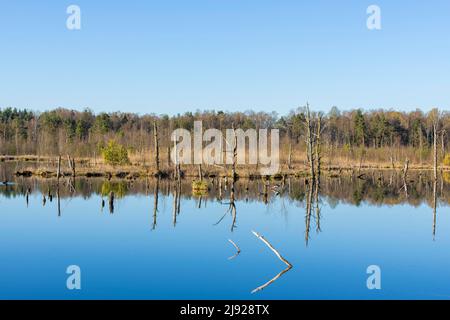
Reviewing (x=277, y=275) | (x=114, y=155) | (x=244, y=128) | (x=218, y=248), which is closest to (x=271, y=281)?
(x=277, y=275)

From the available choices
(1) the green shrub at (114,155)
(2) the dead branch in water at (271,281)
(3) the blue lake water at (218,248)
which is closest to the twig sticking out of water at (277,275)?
(2) the dead branch in water at (271,281)

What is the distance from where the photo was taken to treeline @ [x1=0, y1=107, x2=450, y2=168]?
5394 centimetres

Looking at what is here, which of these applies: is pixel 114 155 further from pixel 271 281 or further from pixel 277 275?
pixel 271 281

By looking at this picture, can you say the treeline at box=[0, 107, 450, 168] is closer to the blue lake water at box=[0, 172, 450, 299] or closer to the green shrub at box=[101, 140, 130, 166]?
the green shrub at box=[101, 140, 130, 166]

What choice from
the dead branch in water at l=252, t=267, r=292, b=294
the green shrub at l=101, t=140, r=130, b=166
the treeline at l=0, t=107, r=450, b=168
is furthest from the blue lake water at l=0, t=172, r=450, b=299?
the treeline at l=0, t=107, r=450, b=168

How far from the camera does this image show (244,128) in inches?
3095

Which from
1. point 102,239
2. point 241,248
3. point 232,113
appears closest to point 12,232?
point 102,239

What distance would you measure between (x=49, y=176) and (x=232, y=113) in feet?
213

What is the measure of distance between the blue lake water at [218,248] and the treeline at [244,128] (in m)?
23.7

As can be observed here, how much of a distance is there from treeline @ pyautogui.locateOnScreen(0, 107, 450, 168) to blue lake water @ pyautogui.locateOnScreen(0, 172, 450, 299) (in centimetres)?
2369
